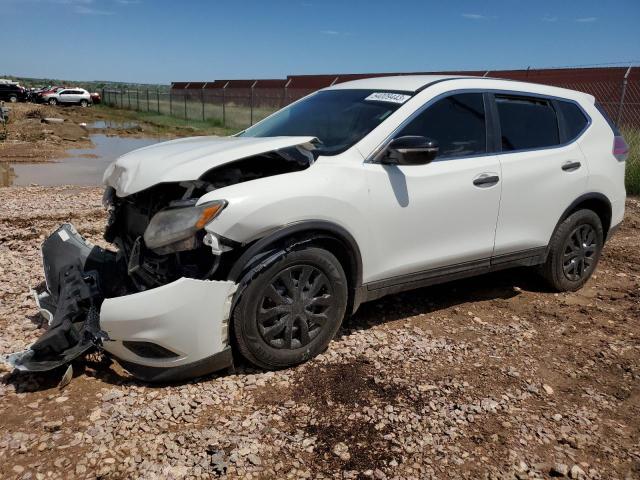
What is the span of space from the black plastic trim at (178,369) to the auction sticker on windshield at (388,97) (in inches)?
82.1

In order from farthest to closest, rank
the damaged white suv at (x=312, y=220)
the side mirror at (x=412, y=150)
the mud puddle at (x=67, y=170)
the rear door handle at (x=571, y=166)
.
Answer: the mud puddle at (x=67, y=170) < the rear door handle at (x=571, y=166) < the side mirror at (x=412, y=150) < the damaged white suv at (x=312, y=220)

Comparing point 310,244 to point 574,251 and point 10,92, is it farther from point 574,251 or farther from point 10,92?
point 10,92

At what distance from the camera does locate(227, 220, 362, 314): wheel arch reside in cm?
312

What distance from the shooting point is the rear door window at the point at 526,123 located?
4348 mm

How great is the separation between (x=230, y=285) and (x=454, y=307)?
2.36m

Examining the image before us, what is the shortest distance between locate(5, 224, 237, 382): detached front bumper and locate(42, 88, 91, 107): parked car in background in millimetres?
47261

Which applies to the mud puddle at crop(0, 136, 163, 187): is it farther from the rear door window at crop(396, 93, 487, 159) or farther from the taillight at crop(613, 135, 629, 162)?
the taillight at crop(613, 135, 629, 162)

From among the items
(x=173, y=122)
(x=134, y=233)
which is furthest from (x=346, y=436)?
(x=173, y=122)

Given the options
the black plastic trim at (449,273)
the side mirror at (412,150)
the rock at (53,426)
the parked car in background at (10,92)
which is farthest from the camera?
the parked car in background at (10,92)

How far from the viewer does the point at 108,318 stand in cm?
300

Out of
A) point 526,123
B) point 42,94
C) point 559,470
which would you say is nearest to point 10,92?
point 42,94

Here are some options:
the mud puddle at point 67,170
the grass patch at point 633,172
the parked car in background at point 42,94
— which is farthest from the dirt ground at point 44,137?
the parked car in background at point 42,94

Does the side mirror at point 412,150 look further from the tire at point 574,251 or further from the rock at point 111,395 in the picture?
the rock at point 111,395

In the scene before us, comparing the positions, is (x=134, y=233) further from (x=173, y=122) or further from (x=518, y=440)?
(x=173, y=122)
